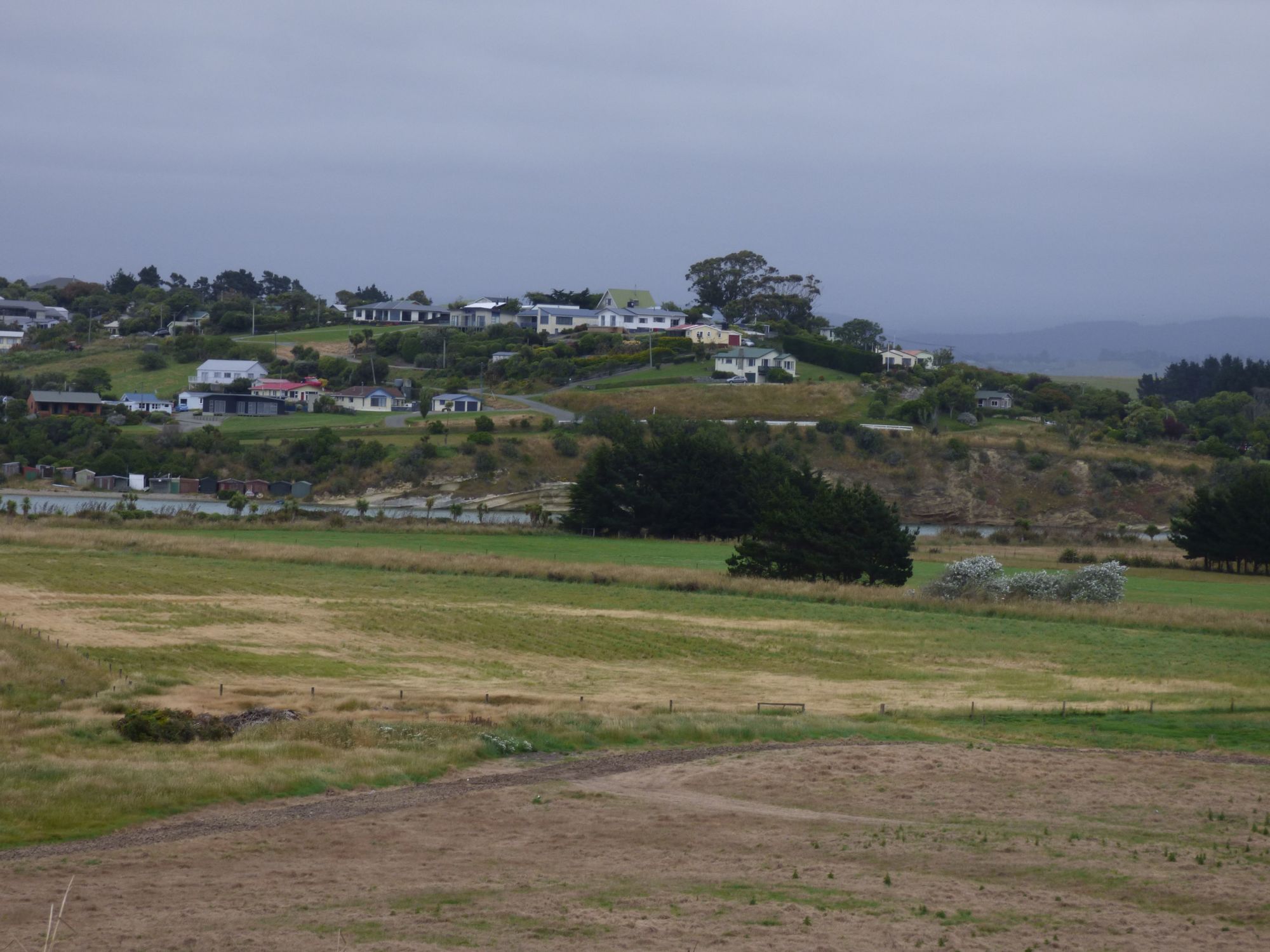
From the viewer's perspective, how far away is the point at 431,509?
74.2m

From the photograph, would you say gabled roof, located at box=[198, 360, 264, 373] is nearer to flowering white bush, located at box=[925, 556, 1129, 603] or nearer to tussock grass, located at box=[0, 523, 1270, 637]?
tussock grass, located at box=[0, 523, 1270, 637]

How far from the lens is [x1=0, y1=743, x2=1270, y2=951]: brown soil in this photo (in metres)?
11.4

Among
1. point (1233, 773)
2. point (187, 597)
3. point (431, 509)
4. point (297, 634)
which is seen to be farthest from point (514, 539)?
point (1233, 773)

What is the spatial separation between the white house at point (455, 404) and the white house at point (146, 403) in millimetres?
19235

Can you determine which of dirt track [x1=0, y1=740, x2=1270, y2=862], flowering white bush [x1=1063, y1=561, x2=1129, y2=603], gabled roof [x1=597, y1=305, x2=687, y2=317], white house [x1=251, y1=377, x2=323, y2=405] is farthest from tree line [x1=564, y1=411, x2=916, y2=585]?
gabled roof [x1=597, y1=305, x2=687, y2=317]

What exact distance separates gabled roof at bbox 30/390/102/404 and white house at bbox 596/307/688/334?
46.8 metres

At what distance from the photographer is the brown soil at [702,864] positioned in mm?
11375

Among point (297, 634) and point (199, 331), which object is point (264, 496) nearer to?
point (297, 634)

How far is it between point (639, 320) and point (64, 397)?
169 feet

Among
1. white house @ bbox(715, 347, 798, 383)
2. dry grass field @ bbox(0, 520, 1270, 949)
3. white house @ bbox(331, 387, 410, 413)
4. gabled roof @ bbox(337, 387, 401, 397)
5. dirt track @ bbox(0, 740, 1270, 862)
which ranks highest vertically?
white house @ bbox(715, 347, 798, 383)

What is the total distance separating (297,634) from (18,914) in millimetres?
19169

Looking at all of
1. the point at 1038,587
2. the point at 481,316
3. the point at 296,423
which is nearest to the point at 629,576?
the point at 1038,587

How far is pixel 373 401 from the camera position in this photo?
101 metres

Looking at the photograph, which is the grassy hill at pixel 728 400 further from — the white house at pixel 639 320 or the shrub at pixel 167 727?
the shrub at pixel 167 727
